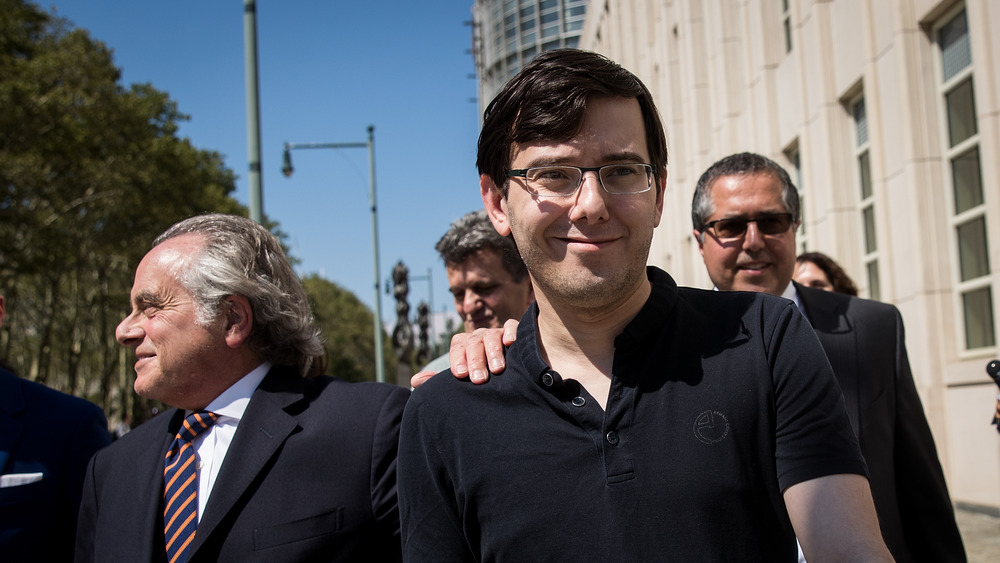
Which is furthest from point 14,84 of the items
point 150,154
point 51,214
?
point 150,154

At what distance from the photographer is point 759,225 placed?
11.4 ft

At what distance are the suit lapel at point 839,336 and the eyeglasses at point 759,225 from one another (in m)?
0.29

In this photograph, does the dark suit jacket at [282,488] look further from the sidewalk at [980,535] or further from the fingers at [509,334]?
the sidewalk at [980,535]

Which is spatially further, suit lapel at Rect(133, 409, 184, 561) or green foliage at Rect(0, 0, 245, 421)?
green foliage at Rect(0, 0, 245, 421)

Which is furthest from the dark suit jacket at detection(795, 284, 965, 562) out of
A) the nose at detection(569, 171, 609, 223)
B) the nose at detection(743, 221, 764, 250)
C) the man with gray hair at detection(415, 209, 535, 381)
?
the man with gray hair at detection(415, 209, 535, 381)

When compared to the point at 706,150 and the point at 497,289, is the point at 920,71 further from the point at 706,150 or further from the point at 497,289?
the point at 706,150

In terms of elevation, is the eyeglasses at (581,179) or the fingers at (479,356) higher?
the eyeglasses at (581,179)

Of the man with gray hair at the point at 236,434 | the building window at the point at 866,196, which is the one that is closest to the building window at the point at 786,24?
the building window at the point at 866,196

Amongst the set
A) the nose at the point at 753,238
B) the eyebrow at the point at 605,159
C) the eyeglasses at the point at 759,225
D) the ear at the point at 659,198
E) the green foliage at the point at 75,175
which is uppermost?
the green foliage at the point at 75,175

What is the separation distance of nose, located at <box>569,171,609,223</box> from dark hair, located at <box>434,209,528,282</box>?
2725 mm

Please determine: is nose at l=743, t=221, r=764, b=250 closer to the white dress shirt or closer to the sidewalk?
the white dress shirt

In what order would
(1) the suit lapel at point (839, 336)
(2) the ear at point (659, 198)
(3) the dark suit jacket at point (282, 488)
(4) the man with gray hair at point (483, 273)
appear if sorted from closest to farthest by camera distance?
(2) the ear at point (659, 198)
(3) the dark suit jacket at point (282, 488)
(1) the suit lapel at point (839, 336)
(4) the man with gray hair at point (483, 273)

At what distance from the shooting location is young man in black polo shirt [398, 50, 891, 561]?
1734 mm

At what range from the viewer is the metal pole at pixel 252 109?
988 centimetres
